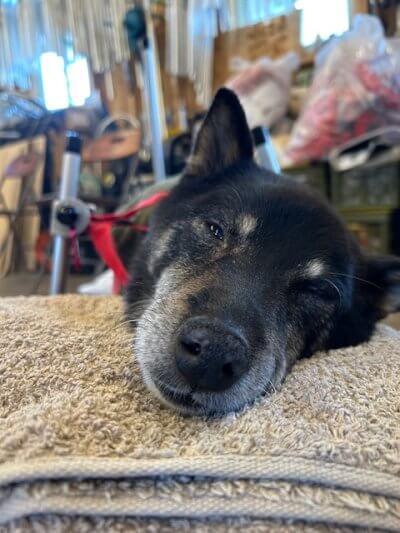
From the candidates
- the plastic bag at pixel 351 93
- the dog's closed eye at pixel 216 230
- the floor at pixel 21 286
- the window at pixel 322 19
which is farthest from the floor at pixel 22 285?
the window at pixel 322 19

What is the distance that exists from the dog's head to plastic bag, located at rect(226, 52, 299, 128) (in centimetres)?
211

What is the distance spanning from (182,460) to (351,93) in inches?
105

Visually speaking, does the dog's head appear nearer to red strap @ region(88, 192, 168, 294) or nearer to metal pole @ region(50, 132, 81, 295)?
red strap @ region(88, 192, 168, 294)

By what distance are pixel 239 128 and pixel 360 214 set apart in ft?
5.54

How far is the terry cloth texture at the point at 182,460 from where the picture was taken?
59cm

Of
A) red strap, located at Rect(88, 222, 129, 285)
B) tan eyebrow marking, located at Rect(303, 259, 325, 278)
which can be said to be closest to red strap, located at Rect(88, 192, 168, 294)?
red strap, located at Rect(88, 222, 129, 285)

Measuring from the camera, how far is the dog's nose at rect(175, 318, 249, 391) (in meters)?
0.73

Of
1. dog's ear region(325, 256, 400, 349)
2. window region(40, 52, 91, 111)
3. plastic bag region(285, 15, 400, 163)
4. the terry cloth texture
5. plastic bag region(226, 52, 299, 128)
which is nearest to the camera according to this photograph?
the terry cloth texture

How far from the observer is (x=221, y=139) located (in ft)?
4.61

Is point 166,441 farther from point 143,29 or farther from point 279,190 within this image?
point 143,29

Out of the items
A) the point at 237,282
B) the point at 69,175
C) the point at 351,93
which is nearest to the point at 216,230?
the point at 237,282

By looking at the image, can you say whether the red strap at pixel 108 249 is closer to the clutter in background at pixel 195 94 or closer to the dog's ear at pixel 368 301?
the clutter in background at pixel 195 94

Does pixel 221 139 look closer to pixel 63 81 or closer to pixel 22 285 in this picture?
pixel 22 285

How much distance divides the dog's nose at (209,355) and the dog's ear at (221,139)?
760mm
